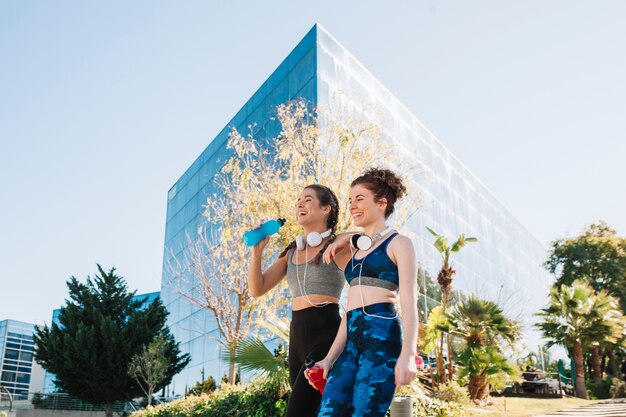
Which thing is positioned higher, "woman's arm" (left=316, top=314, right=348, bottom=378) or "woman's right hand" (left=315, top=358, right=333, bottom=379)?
"woman's arm" (left=316, top=314, right=348, bottom=378)

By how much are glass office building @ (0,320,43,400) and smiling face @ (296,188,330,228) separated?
61.7 meters

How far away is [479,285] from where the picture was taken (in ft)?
101

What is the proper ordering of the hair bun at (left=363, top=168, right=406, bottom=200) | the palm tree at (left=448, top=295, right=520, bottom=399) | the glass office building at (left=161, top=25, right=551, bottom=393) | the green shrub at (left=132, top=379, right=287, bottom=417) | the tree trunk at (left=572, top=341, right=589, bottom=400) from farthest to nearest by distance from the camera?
1. the tree trunk at (left=572, top=341, right=589, bottom=400)
2. the glass office building at (left=161, top=25, right=551, bottom=393)
3. the palm tree at (left=448, top=295, right=520, bottom=399)
4. the green shrub at (left=132, top=379, right=287, bottom=417)
5. the hair bun at (left=363, top=168, right=406, bottom=200)

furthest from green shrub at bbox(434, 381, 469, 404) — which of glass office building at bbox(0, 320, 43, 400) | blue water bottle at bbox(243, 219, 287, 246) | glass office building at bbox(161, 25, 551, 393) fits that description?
glass office building at bbox(0, 320, 43, 400)

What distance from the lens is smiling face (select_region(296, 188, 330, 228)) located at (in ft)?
10.7

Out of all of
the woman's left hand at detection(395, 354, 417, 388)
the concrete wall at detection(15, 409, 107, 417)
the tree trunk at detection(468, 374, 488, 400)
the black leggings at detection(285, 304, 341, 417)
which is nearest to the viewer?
the woman's left hand at detection(395, 354, 417, 388)

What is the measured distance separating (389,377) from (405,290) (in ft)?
1.24

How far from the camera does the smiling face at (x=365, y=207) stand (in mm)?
2830

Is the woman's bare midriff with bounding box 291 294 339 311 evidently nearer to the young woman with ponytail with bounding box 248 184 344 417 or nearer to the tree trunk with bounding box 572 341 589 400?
the young woman with ponytail with bounding box 248 184 344 417

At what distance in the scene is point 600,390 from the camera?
2425 cm

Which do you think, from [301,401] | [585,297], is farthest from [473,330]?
[301,401]

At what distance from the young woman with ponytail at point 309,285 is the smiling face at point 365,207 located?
342 mm

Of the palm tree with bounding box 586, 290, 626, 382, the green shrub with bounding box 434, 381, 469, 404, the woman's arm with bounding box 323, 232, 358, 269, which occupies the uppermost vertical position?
the palm tree with bounding box 586, 290, 626, 382

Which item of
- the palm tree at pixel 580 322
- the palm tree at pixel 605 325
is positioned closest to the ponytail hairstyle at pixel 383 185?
the palm tree at pixel 580 322
